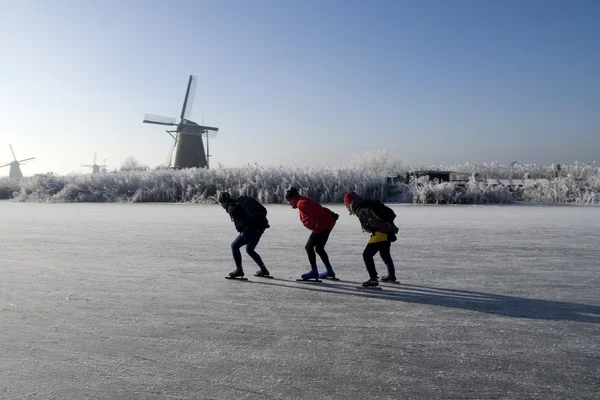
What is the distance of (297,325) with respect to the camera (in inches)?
162

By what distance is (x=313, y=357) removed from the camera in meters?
3.38

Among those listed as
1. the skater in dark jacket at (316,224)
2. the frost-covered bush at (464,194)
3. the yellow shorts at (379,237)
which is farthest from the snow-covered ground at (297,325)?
the frost-covered bush at (464,194)

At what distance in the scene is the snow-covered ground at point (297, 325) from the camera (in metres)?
2.96

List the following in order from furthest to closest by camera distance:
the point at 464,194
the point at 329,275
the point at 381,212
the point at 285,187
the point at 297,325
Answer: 1. the point at 285,187
2. the point at 464,194
3. the point at 329,275
4. the point at 381,212
5. the point at 297,325

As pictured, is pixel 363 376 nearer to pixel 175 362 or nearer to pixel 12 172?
pixel 175 362

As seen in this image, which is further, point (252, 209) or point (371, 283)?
point (252, 209)

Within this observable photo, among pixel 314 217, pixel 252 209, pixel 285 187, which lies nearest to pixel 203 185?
pixel 285 187

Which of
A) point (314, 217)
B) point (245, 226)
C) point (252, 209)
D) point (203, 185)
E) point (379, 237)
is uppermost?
point (203, 185)

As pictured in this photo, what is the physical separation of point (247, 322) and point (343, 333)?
0.87m

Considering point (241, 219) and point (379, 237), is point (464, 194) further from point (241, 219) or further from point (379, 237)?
point (241, 219)

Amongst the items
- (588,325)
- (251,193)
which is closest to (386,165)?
(251,193)

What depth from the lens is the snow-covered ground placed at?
9.72 feet

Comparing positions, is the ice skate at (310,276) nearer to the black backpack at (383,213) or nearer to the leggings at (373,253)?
the leggings at (373,253)

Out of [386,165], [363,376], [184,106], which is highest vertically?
[184,106]
